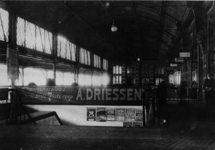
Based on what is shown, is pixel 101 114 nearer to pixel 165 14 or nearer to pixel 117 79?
pixel 165 14

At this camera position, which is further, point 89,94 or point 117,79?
point 117,79

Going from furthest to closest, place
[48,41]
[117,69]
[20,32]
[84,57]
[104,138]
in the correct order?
[117,69]
[84,57]
[48,41]
[20,32]
[104,138]

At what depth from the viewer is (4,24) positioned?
14.2 metres

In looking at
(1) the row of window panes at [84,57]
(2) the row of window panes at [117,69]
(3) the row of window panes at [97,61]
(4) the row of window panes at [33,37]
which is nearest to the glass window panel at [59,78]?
(4) the row of window panes at [33,37]

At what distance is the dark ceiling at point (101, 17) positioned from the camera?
16734mm

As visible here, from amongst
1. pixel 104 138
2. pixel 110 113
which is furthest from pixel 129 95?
pixel 104 138

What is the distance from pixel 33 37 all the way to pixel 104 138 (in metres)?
13.8

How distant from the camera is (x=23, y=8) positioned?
1550cm

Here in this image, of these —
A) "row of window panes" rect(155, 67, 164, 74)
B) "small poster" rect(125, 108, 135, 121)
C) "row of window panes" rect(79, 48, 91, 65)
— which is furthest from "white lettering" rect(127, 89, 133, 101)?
"row of window panes" rect(155, 67, 164, 74)

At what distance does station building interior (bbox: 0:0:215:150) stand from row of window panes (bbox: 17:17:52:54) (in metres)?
0.08

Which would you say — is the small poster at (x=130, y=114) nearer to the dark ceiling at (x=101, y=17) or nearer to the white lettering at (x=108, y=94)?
the white lettering at (x=108, y=94)

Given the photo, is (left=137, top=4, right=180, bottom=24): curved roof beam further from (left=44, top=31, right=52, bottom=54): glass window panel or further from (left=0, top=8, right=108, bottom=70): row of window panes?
(left=0, top=8, right=108, bottom=70): row of window panes

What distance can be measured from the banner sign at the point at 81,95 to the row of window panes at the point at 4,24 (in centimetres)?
545

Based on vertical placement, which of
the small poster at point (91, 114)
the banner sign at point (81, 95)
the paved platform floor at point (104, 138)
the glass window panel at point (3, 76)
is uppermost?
the glass window panel at point (3, 76)
